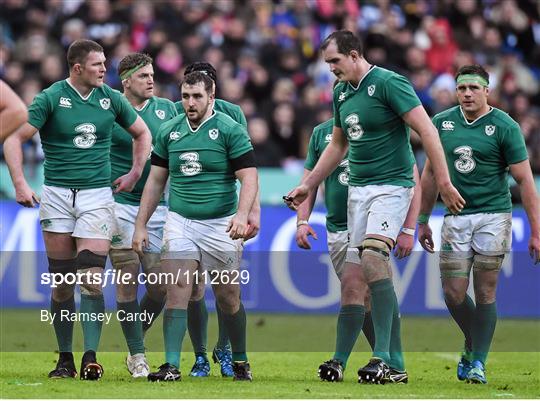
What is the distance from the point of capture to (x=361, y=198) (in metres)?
10.1

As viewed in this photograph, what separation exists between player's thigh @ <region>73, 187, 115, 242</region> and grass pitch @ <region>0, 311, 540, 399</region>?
3.67ft

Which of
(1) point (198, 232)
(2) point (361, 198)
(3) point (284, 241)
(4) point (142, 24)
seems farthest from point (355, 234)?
(4) point (142, 24)

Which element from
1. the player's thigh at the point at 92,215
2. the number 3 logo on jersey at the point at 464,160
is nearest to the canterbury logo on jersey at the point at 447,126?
the number 3 logo on jersey at the point at 464,160

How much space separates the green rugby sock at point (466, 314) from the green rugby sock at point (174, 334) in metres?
2.24

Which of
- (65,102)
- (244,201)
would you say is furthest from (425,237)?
(65,102)

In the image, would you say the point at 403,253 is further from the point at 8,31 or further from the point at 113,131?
the point at 8,31

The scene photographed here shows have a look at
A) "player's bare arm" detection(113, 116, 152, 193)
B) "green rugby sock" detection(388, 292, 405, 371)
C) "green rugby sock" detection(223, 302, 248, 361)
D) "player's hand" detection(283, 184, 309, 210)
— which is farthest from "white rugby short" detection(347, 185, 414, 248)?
"player's bare arm" detection(113, 116, 152, 193)

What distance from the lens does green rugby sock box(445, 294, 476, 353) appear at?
1077cm

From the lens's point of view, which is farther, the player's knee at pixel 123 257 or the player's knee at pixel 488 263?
the player's knee at pixel 123 257

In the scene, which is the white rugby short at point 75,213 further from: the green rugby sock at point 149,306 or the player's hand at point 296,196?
the player's hand at point 296,196

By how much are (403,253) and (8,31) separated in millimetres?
12105

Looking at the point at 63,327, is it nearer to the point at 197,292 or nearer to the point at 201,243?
the point at 197,292

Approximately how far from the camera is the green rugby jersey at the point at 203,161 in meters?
10.1

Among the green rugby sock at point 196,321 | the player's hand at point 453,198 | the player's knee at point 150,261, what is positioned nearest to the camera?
the player's hand at point 453,198
